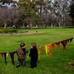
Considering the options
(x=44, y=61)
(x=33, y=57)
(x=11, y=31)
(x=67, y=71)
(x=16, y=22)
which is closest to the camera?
(x=67, y=71)

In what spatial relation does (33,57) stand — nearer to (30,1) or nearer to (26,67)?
(26,67)

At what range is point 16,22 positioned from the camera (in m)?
87.8

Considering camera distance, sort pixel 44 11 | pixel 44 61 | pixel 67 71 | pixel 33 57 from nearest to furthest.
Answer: pixel 67 71 < pixel 33 57 < pixel 44 61 < pixel 44 11

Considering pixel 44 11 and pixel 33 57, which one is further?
pixel 44 11

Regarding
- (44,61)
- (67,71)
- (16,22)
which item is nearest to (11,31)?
(44,61)

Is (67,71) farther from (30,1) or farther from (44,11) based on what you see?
(44,11)

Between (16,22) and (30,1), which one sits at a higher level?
(30,1)

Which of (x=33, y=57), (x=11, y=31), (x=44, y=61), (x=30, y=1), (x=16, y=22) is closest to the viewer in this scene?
(x=33, y=57)

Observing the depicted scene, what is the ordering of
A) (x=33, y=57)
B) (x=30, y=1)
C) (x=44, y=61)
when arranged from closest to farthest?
(x=33, y=57), (x=44, y=61), (x=30, y=1)

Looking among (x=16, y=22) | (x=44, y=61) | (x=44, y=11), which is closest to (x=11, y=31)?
(x=44, y=61)

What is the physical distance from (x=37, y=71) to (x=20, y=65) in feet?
4.78

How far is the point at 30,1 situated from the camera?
8075 centimetres

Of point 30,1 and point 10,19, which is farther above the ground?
point 30,1

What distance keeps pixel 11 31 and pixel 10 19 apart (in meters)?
43.1
